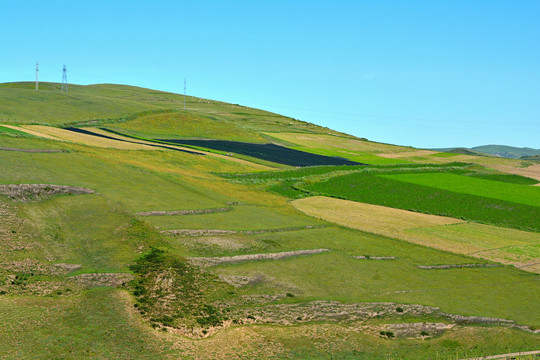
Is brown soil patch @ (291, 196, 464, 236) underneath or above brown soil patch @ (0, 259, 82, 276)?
above

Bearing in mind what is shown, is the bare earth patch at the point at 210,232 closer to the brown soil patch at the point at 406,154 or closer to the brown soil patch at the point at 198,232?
the brown soil patch at the point at 198,232

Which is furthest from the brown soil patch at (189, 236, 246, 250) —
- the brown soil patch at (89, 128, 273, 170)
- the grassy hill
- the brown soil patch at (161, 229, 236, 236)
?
the brown soil patch at (89, 128, 273, 170)

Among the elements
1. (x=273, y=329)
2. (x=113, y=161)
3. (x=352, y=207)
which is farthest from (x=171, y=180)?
(x=273, y=329)

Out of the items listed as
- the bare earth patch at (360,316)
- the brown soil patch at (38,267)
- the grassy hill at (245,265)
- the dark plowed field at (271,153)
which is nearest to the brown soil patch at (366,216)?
the grassy hill at (245,265)

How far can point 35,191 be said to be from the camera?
159 feet

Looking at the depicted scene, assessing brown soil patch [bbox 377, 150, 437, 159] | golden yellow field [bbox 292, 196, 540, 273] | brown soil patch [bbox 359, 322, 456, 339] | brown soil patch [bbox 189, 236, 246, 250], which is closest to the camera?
brown soil patch [bbox 359, 322, 456, 339]

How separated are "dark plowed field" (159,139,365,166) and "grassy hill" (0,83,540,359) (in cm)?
2670

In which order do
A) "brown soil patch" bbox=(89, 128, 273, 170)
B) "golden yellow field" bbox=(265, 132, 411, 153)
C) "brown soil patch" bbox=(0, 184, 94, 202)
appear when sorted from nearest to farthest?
"brown soil patch" bbox=(0, 184, 94, 202) < "brown soil patch" bbox=(89, 128, 273, 170) < "golden yellow field" bbox=(265, 132, 411, 153)

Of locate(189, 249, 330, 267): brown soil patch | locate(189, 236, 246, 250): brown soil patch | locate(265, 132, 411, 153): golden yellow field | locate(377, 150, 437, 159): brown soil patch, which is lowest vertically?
locate(189, 249, 330, 267): brown soil patch

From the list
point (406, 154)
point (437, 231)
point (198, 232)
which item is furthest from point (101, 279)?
point (406, 154)

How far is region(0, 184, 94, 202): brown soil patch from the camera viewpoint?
4653 centimetres

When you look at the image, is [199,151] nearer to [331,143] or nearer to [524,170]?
[331,143]

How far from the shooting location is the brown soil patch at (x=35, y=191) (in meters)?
46.5

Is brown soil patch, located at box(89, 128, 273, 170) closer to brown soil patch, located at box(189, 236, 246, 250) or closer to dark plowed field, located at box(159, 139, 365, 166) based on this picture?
dark plowed field, located at box(159, 139, 365, 166)
